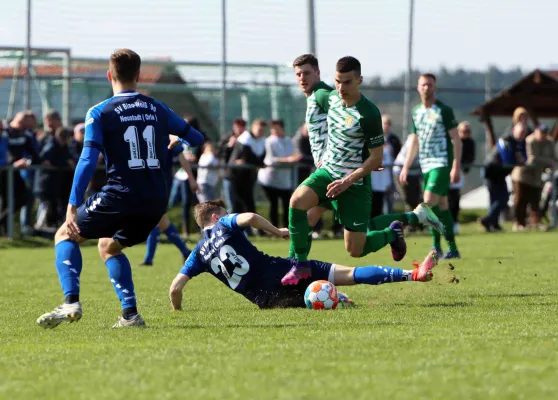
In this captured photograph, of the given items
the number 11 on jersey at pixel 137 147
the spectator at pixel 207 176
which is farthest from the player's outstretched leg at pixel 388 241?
the spectator at pixel 207 176

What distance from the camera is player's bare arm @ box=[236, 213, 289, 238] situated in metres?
8.27

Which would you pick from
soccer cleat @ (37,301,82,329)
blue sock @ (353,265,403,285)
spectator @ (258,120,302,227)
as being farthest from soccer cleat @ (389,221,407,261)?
spectator @ (258,120,302,227)

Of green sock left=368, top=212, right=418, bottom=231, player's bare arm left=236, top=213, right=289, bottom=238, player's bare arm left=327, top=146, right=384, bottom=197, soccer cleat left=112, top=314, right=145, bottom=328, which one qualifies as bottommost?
soccer cleat left=112, top=314, right=145, bottom=328

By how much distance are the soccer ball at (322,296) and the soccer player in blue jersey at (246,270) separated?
192 millimetres

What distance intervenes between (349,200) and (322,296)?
4.30 feet

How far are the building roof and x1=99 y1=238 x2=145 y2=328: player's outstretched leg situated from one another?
1897 centimetres

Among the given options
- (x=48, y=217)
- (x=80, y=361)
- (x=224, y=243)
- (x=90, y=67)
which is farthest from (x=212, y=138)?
(x=80, y=361)

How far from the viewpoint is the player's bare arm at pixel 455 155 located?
1359 cm

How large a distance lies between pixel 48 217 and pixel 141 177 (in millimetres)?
12123

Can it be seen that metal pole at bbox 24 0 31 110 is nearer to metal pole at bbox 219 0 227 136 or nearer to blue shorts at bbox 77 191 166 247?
metal pole at bbox 219 0 227 136

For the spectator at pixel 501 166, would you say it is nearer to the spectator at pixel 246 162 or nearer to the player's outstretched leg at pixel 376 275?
the spectator at pixel 246 162

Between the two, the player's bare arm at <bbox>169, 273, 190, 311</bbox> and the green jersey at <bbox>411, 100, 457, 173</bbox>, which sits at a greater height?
the green jersey at <bbox>411, 100, 457, 173</bbox>

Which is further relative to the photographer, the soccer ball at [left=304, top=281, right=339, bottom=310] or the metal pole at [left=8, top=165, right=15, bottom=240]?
the metal pole at [left=8, top=165, right=15, bottom=240]

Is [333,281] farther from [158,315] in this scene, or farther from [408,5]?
[408,5]
